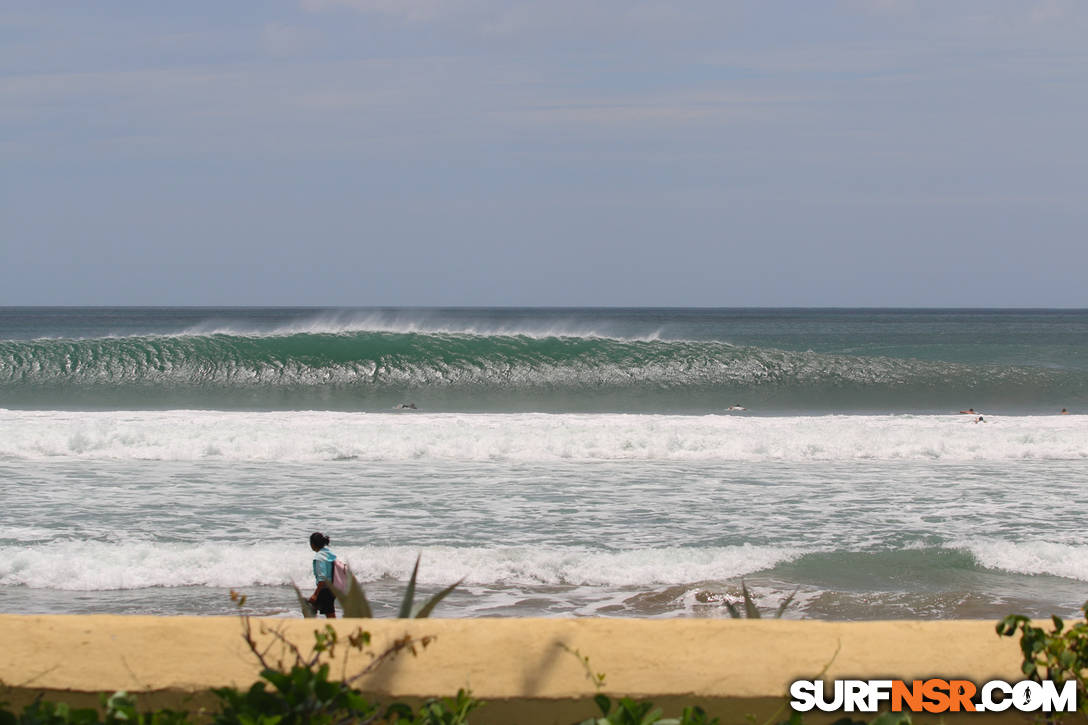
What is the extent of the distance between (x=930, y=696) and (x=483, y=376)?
87.0 feet

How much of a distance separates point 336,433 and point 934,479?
27.2 feet

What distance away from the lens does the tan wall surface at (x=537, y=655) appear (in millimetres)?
2332

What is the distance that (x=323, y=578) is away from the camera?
5949 millimetres

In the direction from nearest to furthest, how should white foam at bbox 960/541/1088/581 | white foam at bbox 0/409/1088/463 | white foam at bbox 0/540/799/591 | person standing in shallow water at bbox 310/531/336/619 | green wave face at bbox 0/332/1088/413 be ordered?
1. person standing in shallow water at bbox 310/531/336/619
2. white foam at bbox 0/540/799/591
3. white foam at bbox 960/541/1088/581
4. white foam at bbox 0/409/1088/463
5. green wave face at bbox 0/332/1088/413

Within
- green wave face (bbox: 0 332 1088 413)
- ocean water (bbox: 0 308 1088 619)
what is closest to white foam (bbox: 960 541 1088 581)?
ocean water (bbox: 0 308 1088 619)

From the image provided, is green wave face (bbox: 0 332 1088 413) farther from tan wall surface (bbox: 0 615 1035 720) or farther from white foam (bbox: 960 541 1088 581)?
tan wall surface (bbox: 0 615 1035 720)

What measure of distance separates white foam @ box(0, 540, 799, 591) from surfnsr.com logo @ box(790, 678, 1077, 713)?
494 centimetres

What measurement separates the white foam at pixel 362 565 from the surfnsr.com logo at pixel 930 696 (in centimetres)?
494

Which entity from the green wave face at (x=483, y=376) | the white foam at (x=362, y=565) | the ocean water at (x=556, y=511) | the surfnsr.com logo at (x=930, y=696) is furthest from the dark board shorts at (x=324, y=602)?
the green wave face at (x=483, y=376)

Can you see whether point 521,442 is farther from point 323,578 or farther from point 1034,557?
point 323,578

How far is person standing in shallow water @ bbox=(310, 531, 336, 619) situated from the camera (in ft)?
19.2

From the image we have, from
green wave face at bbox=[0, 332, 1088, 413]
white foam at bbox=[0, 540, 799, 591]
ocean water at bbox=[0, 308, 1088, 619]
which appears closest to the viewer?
ocean water at bbox=[0, 308, 1088, 619]

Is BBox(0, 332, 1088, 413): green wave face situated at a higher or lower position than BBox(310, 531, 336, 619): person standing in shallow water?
higher

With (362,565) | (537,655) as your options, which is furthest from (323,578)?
(537,655)
